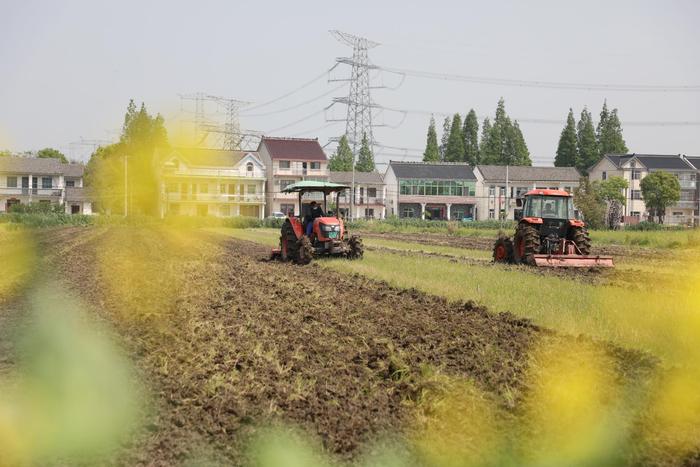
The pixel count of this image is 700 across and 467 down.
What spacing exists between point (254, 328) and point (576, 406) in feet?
17.1

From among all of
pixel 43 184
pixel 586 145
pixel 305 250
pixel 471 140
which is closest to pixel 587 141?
pixel 586 145

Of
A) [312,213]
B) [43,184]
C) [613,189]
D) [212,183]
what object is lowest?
[312,213]

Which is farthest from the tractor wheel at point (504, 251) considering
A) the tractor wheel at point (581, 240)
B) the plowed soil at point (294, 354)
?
the plowed soil at point (294, 354)

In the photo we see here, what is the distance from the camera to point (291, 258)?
21344mm

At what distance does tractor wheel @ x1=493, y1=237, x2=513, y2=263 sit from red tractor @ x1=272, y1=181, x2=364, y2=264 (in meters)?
4.05

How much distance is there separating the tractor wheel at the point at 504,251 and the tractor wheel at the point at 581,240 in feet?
5.94

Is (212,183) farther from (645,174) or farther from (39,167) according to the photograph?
(645,174)

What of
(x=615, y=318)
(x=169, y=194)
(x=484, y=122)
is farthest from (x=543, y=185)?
(x=615, y=318)

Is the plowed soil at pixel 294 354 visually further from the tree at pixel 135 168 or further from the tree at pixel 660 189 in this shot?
the tree at pixel 660 189

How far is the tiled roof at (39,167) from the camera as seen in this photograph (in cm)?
7939

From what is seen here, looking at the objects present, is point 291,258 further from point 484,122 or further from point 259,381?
point 484,122

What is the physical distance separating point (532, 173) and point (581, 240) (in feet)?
244

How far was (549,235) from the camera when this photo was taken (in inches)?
789

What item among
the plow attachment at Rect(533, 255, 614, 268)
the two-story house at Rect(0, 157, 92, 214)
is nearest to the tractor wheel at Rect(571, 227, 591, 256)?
the plow attachment at Rect(533, 255, 614, 268)
